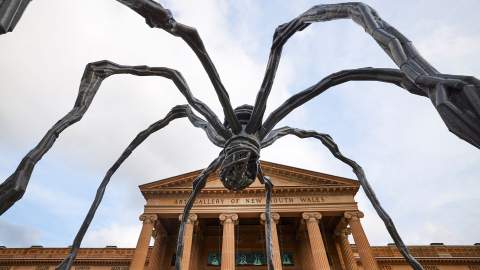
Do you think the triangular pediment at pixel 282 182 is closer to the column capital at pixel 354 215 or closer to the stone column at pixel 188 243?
the column capital at pixel 354 215

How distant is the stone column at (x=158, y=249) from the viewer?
24.4m

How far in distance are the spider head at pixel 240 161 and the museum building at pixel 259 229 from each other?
67.7 feet

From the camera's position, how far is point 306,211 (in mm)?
24719

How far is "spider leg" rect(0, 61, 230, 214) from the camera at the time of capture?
4.63 feet

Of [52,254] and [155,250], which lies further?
[52,254]

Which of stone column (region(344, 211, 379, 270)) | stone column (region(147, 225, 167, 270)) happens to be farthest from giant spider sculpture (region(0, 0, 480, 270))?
stone column (region(147, 225, 167, 270))

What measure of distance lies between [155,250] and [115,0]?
2680cm

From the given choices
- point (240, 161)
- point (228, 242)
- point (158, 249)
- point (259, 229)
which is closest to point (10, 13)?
point (240, 161)

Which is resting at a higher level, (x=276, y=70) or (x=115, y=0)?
(x=276, y=70)

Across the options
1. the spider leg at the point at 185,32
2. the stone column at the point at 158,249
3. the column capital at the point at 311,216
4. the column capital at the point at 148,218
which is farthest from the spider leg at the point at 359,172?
the stone column at the point at 158,249

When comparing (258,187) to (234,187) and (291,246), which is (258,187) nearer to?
(291,246)

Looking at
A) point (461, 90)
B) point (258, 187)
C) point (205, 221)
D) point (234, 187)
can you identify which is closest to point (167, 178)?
point (205, 221)

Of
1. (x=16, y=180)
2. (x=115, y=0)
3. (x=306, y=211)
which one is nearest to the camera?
(x=16, y=180)

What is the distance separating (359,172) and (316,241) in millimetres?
20927
